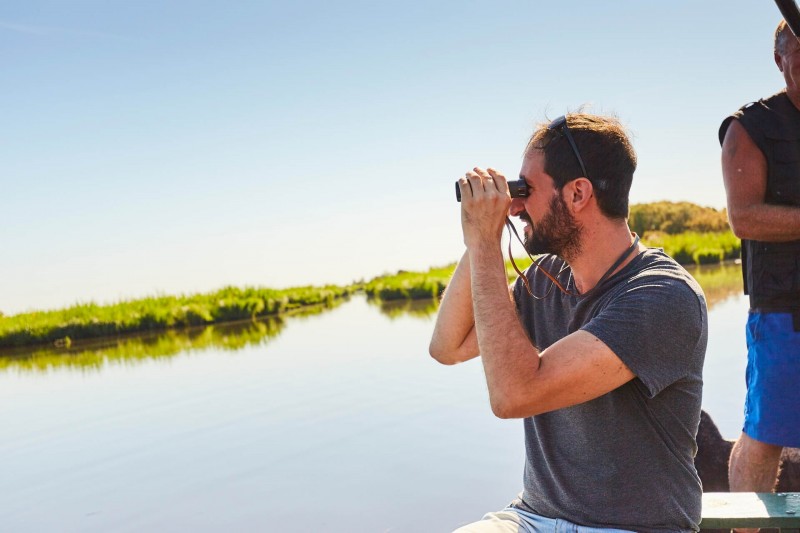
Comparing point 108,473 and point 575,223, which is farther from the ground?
point 575,223

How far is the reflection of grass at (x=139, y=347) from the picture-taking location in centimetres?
1112

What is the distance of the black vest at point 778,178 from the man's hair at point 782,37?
0.15m

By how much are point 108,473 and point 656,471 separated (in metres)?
4.98

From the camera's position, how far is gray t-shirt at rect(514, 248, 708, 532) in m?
1.36

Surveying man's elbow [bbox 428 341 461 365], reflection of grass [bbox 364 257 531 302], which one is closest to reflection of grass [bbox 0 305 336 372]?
reflection of grass [bbox 364 257 531 302]

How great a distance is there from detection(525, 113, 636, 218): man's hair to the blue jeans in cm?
67

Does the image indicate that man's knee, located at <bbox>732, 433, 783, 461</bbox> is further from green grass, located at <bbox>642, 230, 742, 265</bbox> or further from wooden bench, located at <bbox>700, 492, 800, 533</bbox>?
green grass, located at <bbox>642, 230, 742, 265</bbox>

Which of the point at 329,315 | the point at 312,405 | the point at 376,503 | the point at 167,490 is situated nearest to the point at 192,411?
the point at 312,405

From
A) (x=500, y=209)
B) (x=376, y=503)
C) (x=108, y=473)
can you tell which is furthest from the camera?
(x=108, y=473)

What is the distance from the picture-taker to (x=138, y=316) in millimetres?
14727

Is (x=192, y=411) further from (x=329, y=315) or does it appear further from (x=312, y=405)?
(x=329, y=315)

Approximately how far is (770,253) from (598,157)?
34.9 inches

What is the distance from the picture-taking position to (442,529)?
3900 mm

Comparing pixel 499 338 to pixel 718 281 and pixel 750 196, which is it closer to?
pixel 750 196
